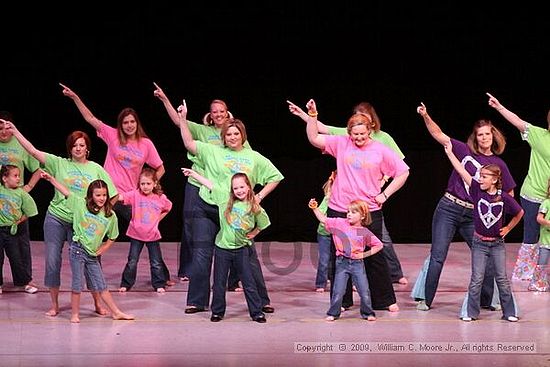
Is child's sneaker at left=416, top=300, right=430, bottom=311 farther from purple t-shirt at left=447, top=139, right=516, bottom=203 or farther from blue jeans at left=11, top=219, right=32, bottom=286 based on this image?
blue jeans at left=11, top=219, right=32, bottom=286

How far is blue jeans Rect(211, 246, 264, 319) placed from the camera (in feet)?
28.5

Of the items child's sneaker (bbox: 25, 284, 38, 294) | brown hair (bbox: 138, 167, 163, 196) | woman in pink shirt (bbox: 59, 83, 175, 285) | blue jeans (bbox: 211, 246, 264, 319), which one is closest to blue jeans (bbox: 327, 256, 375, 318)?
blue jeans (bbox: 211, 246, 264, 319)

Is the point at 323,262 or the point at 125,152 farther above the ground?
the point at 125,152

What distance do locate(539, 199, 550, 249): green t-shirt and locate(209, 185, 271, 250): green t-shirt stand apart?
2571 mm

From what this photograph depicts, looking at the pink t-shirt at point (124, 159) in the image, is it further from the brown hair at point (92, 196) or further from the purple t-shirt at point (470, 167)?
the purple t-shirt at point (470, 167)

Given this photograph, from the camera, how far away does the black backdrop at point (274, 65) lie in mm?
11797

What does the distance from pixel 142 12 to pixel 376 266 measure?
4073 millimetres

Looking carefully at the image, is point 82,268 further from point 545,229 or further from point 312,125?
point 545,229

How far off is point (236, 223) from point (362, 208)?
914 mm

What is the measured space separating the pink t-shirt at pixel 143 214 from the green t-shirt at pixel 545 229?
315cm

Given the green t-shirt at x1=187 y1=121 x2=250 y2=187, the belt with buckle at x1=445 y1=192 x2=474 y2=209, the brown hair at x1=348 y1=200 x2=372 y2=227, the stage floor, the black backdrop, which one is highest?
the black backdrop

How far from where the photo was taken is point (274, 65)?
12031 mm

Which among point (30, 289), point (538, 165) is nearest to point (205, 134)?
point (30, 289)

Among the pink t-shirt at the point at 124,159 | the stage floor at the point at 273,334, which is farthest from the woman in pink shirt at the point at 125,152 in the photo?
the stage floor at the point at 273,334
